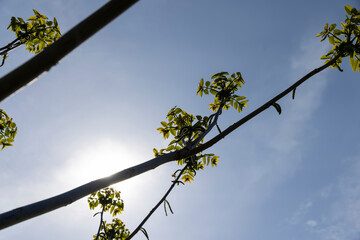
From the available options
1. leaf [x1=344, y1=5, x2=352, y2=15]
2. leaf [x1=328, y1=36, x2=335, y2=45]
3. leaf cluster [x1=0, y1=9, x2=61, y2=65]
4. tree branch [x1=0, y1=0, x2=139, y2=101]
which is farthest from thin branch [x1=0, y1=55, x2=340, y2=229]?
leaf cluster [x1=0, y1=9, x2=61, y2=65]

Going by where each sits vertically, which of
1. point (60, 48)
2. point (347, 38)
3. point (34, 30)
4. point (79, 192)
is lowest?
point (79, 192)

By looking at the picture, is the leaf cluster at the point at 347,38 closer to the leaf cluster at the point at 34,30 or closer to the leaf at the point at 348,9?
the leaf at the point at 348,9

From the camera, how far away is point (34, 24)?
4750 mm

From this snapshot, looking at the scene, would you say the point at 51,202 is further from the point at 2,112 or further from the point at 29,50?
the point at 29,50

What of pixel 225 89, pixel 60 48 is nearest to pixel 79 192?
pixel 60 48

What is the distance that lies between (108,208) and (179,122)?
365 centimetres

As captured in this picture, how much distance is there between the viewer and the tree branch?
2.94 ft

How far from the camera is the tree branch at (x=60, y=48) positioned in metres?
0.90

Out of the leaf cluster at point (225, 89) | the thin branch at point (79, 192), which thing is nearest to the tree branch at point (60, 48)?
the thin branch at point (79, 192)

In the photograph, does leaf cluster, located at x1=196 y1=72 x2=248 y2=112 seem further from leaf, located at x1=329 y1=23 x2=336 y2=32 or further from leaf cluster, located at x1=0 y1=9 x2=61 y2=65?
leaf cluster, located at x1=0 y1=9 x2=61 y2=65

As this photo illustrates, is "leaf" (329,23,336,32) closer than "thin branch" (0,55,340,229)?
No

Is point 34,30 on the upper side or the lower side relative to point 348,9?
upper

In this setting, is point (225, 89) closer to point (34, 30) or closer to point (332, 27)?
point (332, 27)

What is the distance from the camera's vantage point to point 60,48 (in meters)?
0.96
